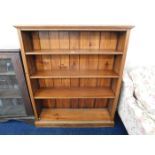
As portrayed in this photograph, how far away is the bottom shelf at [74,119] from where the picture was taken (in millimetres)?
1754

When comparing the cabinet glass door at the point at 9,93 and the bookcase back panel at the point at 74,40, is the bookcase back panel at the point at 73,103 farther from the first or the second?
the bookcase back panel at the point at 74,40

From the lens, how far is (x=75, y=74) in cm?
148

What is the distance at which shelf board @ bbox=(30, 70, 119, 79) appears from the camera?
1.44 m

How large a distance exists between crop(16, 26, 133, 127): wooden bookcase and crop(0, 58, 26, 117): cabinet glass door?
243mm

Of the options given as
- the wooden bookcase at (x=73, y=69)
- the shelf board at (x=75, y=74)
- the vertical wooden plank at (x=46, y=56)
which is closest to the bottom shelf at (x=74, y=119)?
the wooden bookcase at (x=73, y=69)

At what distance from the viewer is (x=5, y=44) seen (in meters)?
1.57

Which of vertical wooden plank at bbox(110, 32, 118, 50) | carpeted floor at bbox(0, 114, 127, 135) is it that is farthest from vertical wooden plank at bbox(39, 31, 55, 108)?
vertical wooden plank at bbox(110, 32, 118, 50)

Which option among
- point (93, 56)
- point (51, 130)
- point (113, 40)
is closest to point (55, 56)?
point (93, 56)
